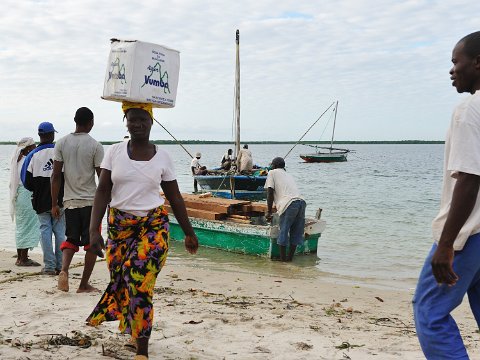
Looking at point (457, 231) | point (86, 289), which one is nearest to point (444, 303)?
point (457, 231)

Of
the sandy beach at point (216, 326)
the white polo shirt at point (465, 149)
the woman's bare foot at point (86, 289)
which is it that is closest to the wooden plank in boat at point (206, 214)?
the sandy beach at point (216, 326)

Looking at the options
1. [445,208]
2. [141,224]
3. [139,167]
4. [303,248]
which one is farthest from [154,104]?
[303,248]

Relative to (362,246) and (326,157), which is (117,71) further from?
(326,157)

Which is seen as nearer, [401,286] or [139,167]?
[139,167]

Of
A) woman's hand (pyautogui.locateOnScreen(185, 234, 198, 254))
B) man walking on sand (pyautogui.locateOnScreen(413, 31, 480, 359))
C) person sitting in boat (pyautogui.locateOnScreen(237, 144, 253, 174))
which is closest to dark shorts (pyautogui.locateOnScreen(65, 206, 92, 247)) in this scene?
woman's hand (pyautogui.locateOnScreen(185, 234, 198, 254))

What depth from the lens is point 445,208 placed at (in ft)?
8.96

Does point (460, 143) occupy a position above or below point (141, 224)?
above

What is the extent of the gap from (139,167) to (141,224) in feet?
1.22

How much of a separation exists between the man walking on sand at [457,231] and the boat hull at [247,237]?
7.25m

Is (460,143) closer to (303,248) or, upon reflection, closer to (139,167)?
(139,167)

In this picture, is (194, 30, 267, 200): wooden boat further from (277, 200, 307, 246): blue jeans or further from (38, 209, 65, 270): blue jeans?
(38, 209, 65, 270): blue jeans

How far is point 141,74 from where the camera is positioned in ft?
13.4

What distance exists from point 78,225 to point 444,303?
4.01m

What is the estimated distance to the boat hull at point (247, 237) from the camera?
10.2 meters
